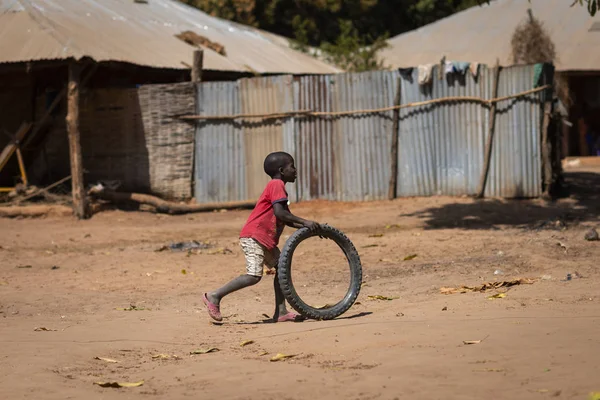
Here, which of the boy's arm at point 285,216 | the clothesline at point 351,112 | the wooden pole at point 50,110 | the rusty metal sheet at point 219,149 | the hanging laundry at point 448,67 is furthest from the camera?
the wooden pole at point 50,110

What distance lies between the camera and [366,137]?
16.2 m

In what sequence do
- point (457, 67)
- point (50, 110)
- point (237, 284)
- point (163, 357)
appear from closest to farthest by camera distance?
point (163, 357)
point (237, 284)
point (457, 67)
point (50, 110)

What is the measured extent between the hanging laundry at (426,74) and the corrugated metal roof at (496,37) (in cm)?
922

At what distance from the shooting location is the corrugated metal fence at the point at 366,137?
1528cm

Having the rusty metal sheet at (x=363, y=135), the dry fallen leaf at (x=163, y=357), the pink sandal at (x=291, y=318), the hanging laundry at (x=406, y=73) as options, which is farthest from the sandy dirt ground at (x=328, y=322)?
the hanging laundry at (x=406, y=73)

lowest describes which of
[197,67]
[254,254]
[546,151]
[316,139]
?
[254,254]

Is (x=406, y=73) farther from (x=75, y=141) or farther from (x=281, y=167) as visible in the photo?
(x=281, y=167)

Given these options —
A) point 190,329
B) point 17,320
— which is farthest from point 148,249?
point 190,329

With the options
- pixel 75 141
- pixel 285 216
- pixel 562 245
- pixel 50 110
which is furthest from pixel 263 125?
pixel 285 216

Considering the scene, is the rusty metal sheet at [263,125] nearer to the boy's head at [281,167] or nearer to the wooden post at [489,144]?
the wooden post at [489,144]

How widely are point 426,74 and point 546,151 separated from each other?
239 centimetres

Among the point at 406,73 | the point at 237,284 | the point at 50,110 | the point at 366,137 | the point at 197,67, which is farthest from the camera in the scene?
the point at 197,67

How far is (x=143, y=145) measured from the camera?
17078 mm

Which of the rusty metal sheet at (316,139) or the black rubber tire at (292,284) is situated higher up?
the rusty metal sheet at (316,139)
